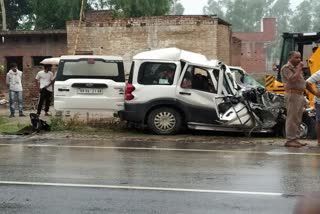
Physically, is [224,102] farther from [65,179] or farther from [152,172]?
[65,179]

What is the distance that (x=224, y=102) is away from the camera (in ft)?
41.0

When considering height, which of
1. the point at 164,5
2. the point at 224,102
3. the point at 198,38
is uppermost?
the point at 164,5

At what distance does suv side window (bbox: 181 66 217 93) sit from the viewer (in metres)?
12.7

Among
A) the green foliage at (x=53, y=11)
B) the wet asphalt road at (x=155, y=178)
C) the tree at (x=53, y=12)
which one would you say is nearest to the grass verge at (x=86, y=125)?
the wet asphalt road at (x=155, y=178)

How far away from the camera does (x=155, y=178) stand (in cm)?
763

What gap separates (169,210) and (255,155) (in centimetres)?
441

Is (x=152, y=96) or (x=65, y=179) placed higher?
(x=152, y=96)

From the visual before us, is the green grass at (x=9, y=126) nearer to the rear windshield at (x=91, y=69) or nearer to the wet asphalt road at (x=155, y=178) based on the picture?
the rear windshield at (x=91, y=69)

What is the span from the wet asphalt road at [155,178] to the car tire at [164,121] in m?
1.45

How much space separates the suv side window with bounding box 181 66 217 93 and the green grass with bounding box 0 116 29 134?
4399mm

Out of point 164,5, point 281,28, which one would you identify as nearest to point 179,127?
point 164,5

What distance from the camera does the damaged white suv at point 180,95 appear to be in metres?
12.5

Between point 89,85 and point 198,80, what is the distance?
2580mm

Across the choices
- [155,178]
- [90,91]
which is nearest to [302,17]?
[90,91]
